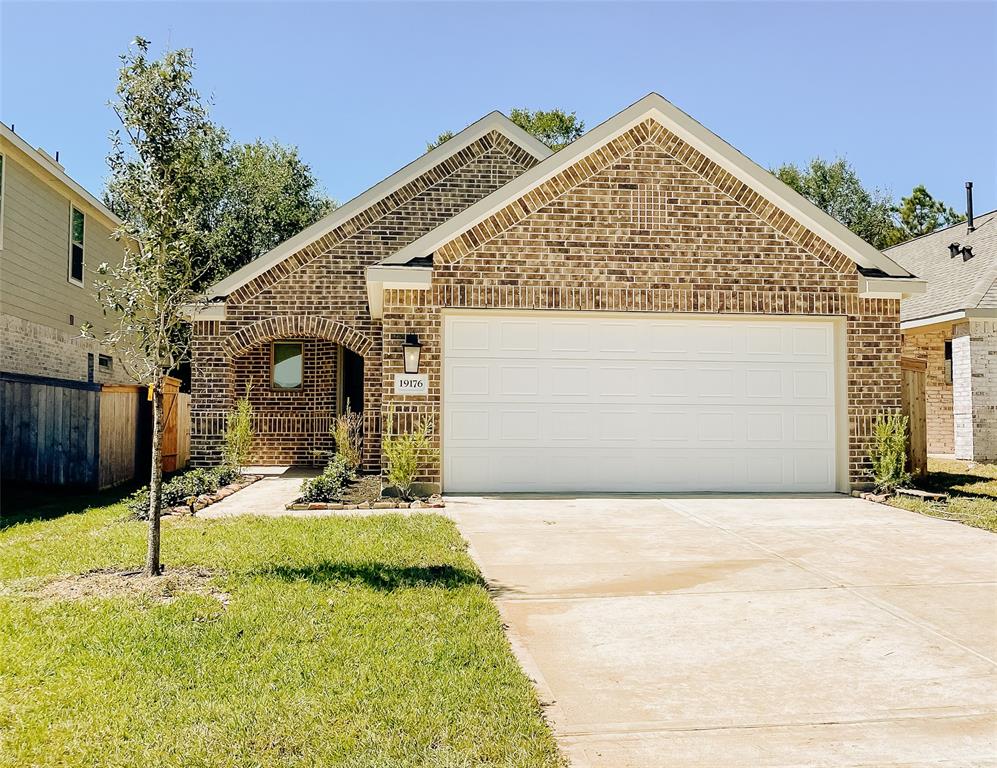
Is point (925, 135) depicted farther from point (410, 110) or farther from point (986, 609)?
point (986, 609)

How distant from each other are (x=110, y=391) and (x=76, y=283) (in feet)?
23.6

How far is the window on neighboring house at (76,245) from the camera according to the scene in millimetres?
17391

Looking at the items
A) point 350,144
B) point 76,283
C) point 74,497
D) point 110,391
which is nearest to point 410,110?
point 350,144

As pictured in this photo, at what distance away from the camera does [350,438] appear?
1336 cm

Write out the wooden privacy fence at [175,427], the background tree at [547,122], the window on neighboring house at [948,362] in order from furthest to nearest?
the background tree at [547,122] < the window on neighboring house at [948,362] < the wooden privacy fence at [175,427]

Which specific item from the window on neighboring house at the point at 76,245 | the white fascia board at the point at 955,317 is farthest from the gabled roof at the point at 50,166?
the white fascia board at the point at 955,317

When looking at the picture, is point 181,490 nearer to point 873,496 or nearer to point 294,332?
point 294,332

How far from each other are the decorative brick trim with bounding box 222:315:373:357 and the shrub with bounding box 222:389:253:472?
1148mm

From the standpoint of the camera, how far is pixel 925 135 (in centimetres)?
2097

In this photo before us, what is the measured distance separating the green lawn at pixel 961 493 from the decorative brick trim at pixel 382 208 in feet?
30.1

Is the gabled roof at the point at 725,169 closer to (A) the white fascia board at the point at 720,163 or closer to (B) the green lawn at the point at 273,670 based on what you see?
(A) the white fascia board at the point at 720,163

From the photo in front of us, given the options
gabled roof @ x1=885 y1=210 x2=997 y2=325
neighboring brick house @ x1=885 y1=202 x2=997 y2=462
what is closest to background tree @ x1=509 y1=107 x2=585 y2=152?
gabled roof @ x1=885 y1=210 x2=997 y2=325

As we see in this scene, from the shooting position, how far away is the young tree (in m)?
6.24

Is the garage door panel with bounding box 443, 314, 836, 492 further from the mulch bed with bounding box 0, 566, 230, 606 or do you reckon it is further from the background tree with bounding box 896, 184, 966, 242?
the background tree with bounding box 896, 184, 966, 242
